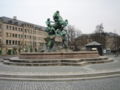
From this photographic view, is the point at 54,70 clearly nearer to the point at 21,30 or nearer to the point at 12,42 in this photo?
the point at 12,42

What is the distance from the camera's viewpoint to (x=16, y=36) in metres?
77.0

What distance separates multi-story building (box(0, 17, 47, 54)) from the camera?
69188mm

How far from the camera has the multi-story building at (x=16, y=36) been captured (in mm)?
69188

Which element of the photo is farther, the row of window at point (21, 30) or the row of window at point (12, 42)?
the row of window at point (21, 30)

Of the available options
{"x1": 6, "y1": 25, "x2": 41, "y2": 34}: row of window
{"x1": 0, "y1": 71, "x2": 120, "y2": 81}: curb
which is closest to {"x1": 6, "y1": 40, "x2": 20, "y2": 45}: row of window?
{"x1": 6, "y1": 25, "x2": 41, "y2": 34}: row of window

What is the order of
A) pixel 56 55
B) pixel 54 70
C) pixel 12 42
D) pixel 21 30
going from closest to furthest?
pixel 54 70 < pixel 56 55 < pixel 12 42 < pixel 21 30

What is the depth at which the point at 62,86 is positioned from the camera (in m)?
9.84

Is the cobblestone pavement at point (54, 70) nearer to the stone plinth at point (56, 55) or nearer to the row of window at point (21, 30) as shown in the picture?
the stone plinth at point (56, 55)

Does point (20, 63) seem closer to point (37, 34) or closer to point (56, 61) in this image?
point (56, 61)

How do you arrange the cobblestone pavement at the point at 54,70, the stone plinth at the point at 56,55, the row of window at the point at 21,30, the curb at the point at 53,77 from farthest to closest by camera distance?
1. the row of window at the point at 21,30
2. the stone plinth at the point at 56,55
3. the cobblestone pavement at the point at 54,70
4. the curb at the point at 53,77

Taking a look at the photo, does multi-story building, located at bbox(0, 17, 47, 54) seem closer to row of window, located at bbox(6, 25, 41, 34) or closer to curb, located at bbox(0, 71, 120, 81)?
row of window, located at bbox(6, 25, 41, 34)

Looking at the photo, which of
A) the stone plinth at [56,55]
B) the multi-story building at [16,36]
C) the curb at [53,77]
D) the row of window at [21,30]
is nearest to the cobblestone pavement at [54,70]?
the curb at [53,77]

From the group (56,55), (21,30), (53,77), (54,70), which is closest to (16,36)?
(21,30)

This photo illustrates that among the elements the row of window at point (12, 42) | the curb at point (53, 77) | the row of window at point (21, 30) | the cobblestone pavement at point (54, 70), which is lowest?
the curb at point (53, 77)
